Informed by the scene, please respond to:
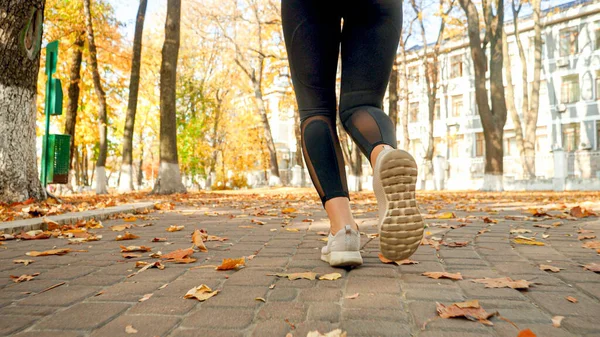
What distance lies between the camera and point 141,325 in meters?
1.47

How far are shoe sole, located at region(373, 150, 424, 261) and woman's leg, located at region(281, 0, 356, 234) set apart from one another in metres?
0.36

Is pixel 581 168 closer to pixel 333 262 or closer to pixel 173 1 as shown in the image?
pixel 173 1

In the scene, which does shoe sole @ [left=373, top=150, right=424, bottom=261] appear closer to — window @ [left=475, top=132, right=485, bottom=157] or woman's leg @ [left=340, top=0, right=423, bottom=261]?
woman's leg @ [left=340, top=0, right=423, bottom=261]

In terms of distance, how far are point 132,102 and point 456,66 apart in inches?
1108

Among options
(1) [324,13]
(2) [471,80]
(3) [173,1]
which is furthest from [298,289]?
(2) [471,80]

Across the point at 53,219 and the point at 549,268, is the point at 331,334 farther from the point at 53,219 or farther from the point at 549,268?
the point at 53,219

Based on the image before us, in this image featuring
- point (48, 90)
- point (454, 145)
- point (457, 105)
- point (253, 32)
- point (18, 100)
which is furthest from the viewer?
point (454, 145)

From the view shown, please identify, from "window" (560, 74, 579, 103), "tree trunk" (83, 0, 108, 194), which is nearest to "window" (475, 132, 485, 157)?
"window" (560, 74, 579, 103)

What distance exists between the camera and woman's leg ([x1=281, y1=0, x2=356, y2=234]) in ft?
7.68

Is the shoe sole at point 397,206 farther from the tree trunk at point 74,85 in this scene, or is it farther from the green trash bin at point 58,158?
the tree trunk at point 74,85

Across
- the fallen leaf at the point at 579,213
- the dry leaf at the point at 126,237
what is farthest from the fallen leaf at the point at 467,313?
the fallen leaf at the point at 579,213

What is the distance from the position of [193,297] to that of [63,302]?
477 millimetres

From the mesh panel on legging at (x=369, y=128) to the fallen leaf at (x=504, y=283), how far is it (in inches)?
27.6

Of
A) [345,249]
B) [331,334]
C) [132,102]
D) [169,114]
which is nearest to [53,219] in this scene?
[345,249]
